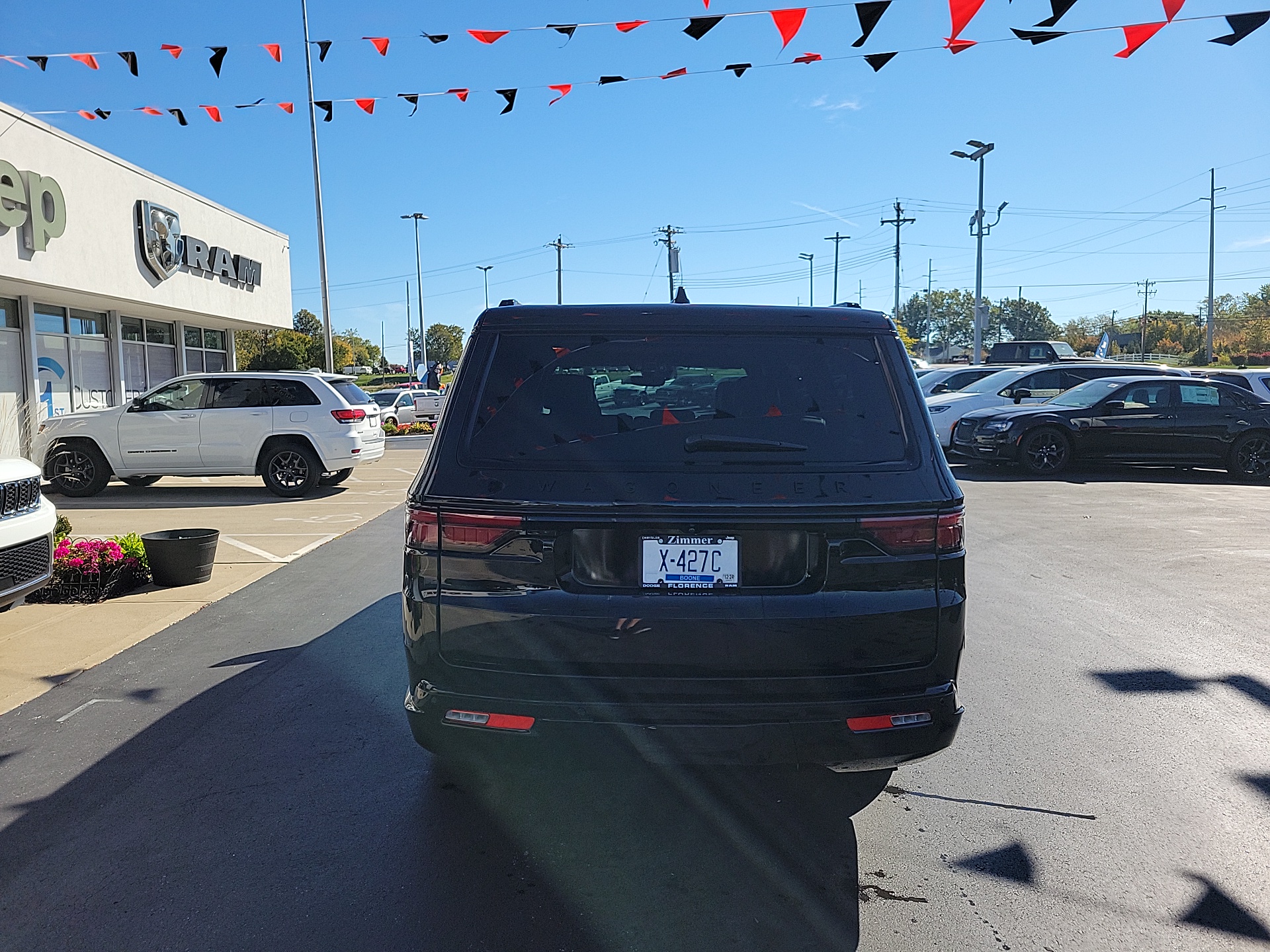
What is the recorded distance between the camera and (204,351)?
23.7m

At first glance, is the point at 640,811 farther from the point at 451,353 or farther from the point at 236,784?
the point at 451,353

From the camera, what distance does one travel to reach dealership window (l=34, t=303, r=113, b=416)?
16.5 metres

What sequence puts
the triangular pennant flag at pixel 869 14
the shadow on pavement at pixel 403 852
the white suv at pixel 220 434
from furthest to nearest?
the white suv at pixel 220 434
the triangular pennant flag at pixel 869 14
the shadow on pavement at pixel 403 852

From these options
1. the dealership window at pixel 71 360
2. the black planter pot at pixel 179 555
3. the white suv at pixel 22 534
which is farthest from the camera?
the dealership window at pixel 71 360

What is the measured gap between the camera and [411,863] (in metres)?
3.09

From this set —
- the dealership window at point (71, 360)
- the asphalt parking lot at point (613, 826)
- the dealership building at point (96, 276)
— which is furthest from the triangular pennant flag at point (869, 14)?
the dealership window at point (71, 360)

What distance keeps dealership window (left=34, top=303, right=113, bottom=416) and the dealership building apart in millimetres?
28

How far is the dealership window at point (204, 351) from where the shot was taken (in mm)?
22672

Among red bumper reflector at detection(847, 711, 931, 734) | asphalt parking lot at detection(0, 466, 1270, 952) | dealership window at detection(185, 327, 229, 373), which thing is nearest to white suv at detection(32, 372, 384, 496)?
asphalt parking lot at detection(0, 466, 1270, 952)

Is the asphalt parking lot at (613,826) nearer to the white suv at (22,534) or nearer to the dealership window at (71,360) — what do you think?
the white suv at (22,534)

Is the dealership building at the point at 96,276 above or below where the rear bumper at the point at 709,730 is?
above

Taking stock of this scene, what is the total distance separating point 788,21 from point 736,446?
8028mm

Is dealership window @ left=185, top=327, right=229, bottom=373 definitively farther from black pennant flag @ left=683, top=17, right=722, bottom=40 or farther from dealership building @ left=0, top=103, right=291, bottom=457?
black pennant flag @ left=683, top=17, right=722, bottom=40

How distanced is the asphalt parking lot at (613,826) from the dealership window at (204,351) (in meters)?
19.3
